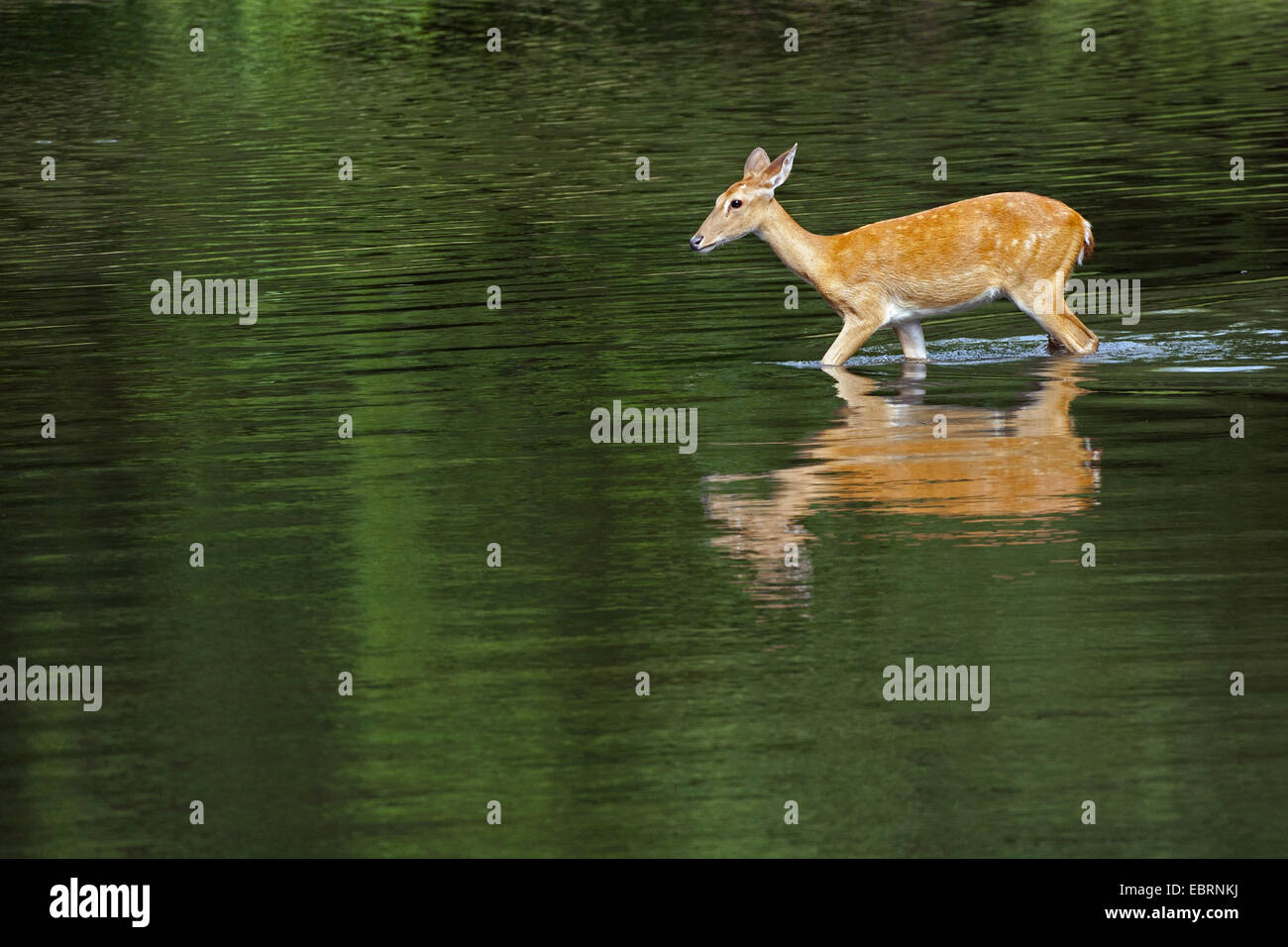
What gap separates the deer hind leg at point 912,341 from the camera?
1802 centimetres

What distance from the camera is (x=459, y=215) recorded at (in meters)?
28.3

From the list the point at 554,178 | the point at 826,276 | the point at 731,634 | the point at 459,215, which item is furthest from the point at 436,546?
the point at 554,178

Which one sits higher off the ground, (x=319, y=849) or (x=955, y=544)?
(x=955, y=544)

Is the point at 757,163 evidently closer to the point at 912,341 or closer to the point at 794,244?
the point at 794,244

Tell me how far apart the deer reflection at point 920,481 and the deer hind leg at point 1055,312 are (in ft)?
4.14

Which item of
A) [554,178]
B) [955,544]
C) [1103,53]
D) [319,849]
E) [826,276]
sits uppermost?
[1103,53]

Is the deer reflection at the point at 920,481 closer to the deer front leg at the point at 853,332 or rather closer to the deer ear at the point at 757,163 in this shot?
the deer front leg at the point at 853,332

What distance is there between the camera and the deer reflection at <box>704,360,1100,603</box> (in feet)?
40.1

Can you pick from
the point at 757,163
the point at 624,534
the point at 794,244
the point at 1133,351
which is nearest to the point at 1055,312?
the point at 1133,351

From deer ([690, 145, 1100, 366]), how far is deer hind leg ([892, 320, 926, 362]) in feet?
1.06

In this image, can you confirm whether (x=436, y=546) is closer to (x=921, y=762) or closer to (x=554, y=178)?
(x=921, y=762)

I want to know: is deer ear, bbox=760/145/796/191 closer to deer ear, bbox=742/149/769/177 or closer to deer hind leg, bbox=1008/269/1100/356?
deer ear, bbox=742/149/769/177

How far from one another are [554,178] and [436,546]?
64.3 ft

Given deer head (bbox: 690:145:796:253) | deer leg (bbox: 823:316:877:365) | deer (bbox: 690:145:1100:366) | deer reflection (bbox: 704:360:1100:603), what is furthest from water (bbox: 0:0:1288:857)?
deer head (bbox: 690:145:796:253)
